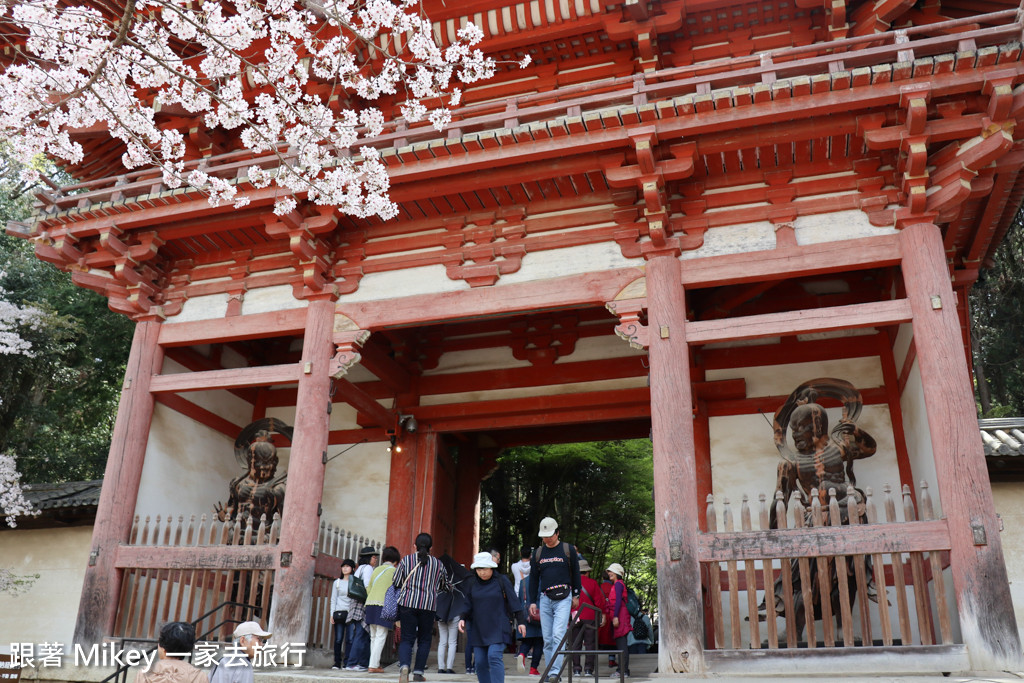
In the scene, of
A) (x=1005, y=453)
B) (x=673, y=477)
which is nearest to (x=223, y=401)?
(x=673, y=477)

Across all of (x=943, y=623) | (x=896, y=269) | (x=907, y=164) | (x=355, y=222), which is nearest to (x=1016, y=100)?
(x=907, y=164)

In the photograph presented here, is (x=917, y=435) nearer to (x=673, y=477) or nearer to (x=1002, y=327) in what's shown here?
(x=673, y=477)

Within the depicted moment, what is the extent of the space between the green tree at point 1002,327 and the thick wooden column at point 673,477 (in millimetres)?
11874

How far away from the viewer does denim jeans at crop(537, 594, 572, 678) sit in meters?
6.46

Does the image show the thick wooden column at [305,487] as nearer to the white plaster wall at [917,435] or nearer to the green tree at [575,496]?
the white plaster wall at [917,435]

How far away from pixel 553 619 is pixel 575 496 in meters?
12.7

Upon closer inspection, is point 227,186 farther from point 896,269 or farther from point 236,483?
point 896,269

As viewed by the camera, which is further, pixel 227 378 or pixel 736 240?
pixel 227 378

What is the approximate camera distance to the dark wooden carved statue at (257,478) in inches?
398

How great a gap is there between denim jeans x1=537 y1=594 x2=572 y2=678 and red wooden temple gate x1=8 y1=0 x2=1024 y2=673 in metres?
0.93

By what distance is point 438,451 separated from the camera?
11.1 m

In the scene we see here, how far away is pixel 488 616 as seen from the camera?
611 cm

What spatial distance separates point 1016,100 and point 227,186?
7337 millimetres

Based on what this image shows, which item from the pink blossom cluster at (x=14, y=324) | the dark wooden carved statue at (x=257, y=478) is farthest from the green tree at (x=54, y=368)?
the dark wooden carved statue at (x=257, y=478)
